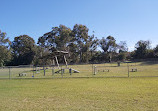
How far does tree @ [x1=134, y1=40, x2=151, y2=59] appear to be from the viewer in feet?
198

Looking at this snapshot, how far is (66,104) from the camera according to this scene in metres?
6.52

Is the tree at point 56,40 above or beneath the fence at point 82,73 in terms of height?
above

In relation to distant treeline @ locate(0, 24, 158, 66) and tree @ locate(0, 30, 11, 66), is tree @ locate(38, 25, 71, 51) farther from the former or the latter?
tree @ locate(0, 30, 11, 66)

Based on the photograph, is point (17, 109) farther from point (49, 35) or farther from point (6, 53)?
point (49, 35)

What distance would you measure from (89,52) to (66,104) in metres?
61.6

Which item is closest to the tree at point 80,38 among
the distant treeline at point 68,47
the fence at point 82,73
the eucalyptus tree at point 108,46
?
the distant treeline at point 68,47

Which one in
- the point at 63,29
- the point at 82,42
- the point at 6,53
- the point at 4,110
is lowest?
the point at 4,110

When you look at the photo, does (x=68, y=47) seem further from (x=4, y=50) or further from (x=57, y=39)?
(x=4, y=50)

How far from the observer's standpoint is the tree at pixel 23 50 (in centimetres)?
6191

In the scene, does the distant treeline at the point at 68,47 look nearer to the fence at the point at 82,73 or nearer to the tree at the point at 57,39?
the tree at the point at 57,39

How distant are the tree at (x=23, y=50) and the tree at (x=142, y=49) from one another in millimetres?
45113

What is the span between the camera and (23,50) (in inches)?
2547

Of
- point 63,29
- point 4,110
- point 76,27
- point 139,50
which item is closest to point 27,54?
point 63,29

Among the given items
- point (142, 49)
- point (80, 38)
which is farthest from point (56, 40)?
point (142, 49)
